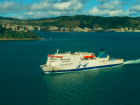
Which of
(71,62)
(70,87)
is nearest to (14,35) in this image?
(71,62)

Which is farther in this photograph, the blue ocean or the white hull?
the white hull

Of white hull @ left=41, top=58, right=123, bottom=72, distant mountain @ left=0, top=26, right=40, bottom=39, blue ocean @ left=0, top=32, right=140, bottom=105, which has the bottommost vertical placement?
blue ocean @ left=0, top=32, right=140, bottom=105

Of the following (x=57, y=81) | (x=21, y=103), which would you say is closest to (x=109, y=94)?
(x=57, y=81)

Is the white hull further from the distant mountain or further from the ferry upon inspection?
the distant mountain

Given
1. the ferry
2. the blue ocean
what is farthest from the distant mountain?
the ferry

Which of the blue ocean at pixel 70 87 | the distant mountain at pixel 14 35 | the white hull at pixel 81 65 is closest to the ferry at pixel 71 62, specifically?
the white hull at pixel 81 65

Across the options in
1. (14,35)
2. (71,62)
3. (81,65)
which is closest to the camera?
(71,62)

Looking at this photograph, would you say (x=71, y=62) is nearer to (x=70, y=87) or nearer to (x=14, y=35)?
(x=70, y=87)

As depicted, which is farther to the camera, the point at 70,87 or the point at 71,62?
the point at 71,62
